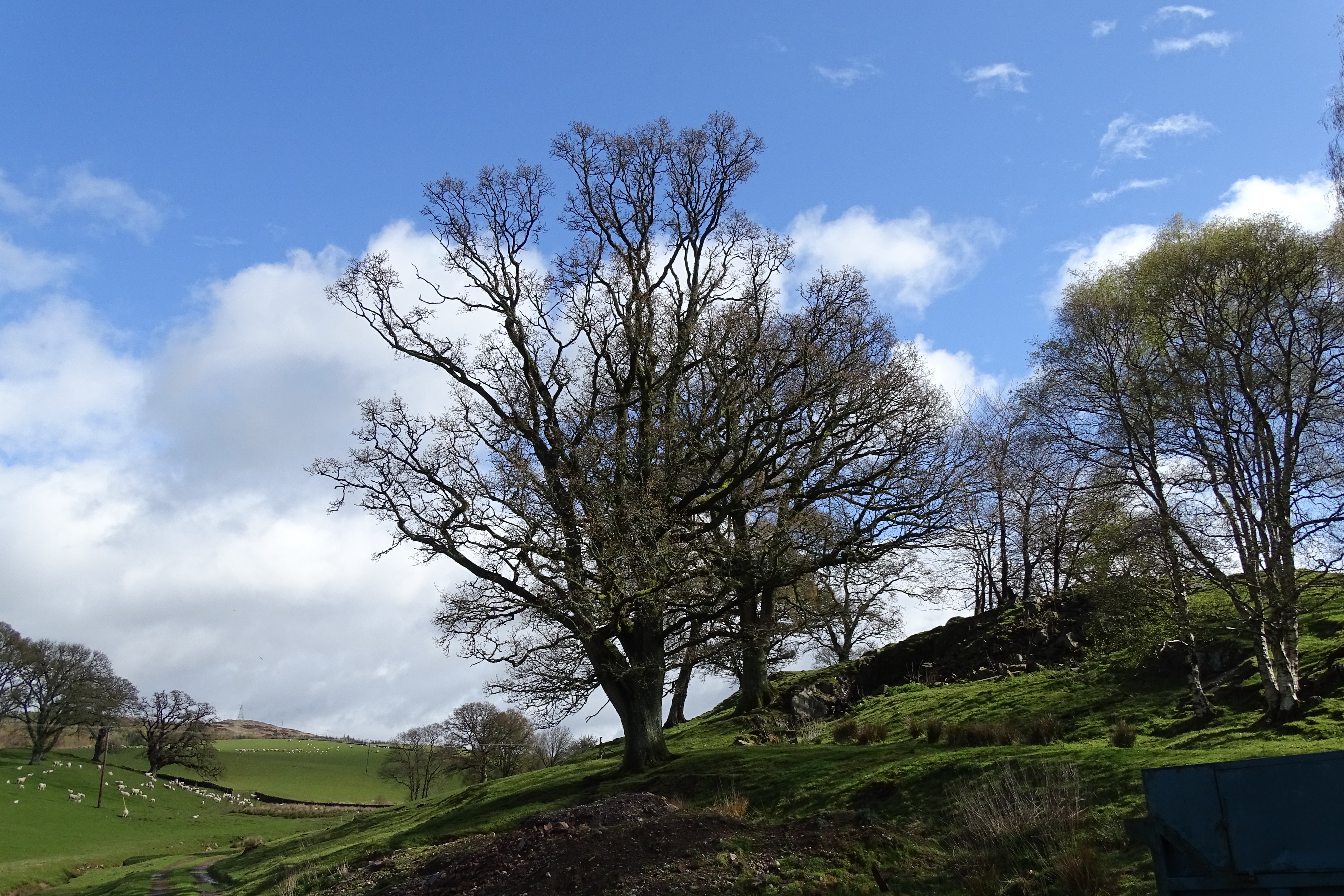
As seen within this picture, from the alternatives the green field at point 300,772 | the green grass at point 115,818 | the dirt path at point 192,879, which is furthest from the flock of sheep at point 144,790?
the dirt path at point 192,879

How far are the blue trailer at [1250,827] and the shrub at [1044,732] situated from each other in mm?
13736

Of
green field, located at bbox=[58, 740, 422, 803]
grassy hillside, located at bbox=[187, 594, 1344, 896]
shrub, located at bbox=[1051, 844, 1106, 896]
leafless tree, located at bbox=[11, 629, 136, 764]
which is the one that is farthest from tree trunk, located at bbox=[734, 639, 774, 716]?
leafless tree, located at bbox=[11, 629, 136, 764]

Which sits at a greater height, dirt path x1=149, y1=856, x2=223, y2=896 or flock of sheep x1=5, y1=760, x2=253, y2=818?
dirt path x1=149, y1=856, x2=223, y2=896

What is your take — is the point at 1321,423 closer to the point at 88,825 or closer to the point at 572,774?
the point at 572,774

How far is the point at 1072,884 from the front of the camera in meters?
10.4

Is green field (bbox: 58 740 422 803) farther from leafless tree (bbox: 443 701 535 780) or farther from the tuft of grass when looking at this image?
the tuft of grass

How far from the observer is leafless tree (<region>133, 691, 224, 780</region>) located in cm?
9344

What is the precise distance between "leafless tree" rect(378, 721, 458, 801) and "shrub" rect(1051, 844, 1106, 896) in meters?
73.6

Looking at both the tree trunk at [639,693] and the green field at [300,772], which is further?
the green field at [300,772]

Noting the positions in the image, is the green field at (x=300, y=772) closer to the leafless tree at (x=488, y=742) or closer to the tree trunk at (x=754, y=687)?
the leafless tree at (x=488, y=742)

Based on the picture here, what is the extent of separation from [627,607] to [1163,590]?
12300 mm

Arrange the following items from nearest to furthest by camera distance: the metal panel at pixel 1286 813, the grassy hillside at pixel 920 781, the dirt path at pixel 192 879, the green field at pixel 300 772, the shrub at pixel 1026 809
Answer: the metal panel at pixel 1286 813 → the shrub at pixel 1026 809 → the grassy hillside at pixel 920 781 → the dirt path at pixel 192 879 → the green field at pixel 300 772

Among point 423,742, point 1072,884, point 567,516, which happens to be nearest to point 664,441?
point 567,516

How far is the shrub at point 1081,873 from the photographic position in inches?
404
